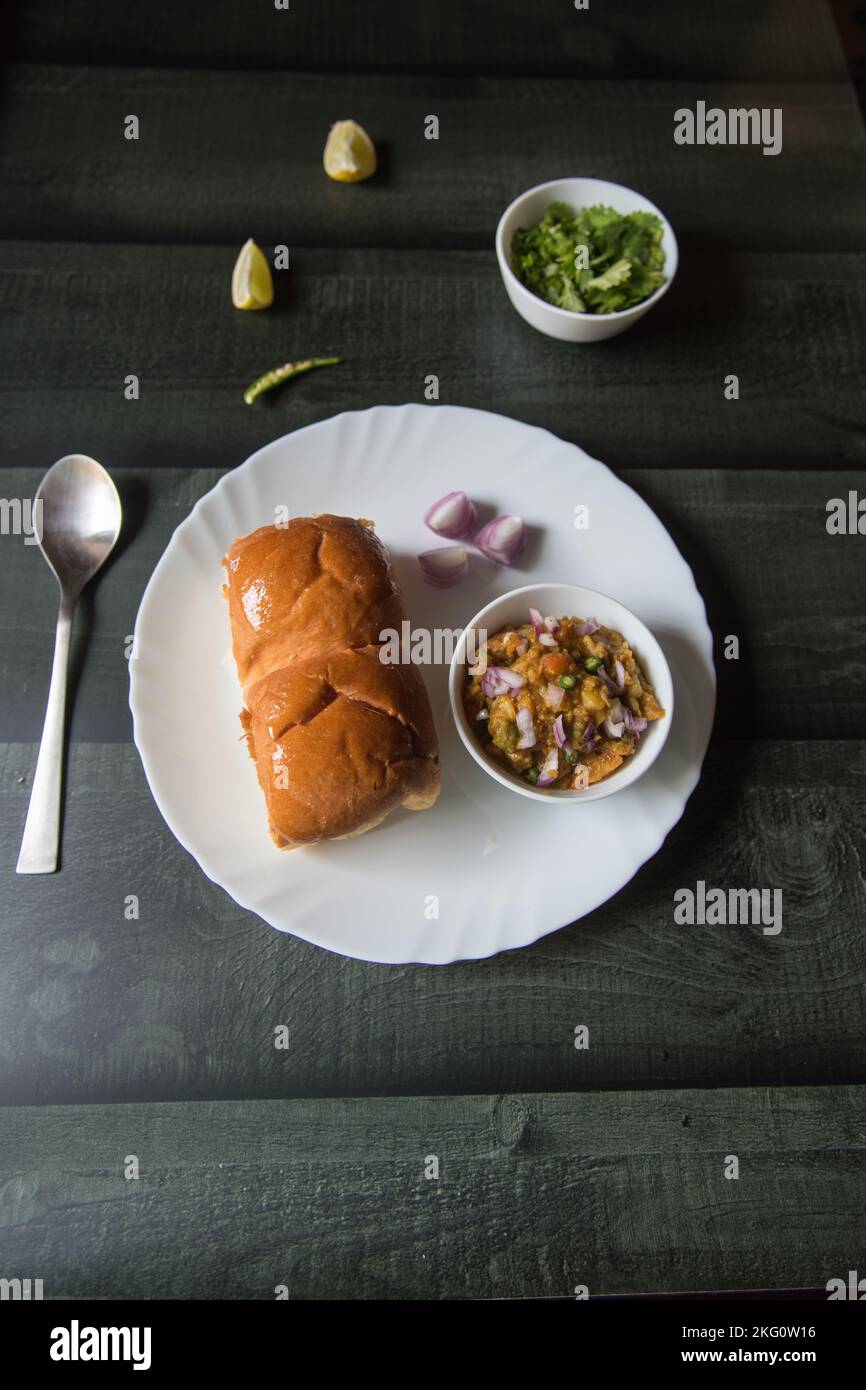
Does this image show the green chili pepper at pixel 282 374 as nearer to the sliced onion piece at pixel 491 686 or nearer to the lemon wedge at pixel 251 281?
the lemon wedge at pixel 251 281

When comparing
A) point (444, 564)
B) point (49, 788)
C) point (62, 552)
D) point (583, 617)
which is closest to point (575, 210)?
point (444, 564)

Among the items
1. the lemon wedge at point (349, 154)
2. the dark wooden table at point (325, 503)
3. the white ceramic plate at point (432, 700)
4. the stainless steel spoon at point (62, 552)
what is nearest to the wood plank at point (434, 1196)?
the dark wooden table at point (325, 503)

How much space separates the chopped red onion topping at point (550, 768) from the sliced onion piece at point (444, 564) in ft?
1.79

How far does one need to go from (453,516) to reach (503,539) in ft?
0.44

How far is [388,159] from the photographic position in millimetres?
2756

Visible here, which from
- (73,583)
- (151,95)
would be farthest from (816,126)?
(73,583)

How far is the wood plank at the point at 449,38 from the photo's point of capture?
9.36 feet

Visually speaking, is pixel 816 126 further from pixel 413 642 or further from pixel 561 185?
pixel 413 642

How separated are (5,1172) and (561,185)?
8.97ft

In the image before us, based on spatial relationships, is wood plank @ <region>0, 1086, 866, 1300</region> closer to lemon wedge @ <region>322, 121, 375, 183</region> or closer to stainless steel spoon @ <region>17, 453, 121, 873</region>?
stainless steel spoon @ <region>17, 453, 121, 873</region>

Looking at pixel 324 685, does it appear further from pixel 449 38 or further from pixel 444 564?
pixel 449 38

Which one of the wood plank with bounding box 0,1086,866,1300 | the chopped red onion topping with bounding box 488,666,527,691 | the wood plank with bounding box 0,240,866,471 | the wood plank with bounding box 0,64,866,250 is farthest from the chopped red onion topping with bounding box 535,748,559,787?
the wood plank with bounding box 0,64,866,250

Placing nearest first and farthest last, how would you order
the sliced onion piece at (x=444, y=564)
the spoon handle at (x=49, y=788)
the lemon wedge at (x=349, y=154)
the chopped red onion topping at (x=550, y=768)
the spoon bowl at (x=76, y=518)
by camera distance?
1. the chopped red onion topping at (x=550, y=768)
2. the spoon handle at (x=49, y=788)
3. the sliced onion piece at (x=444, y=564)
4. the spoon bowl at (x=76, y=518)
5. the lemon wedge at (x=349, y=154)

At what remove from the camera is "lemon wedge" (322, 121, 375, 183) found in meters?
2.66
